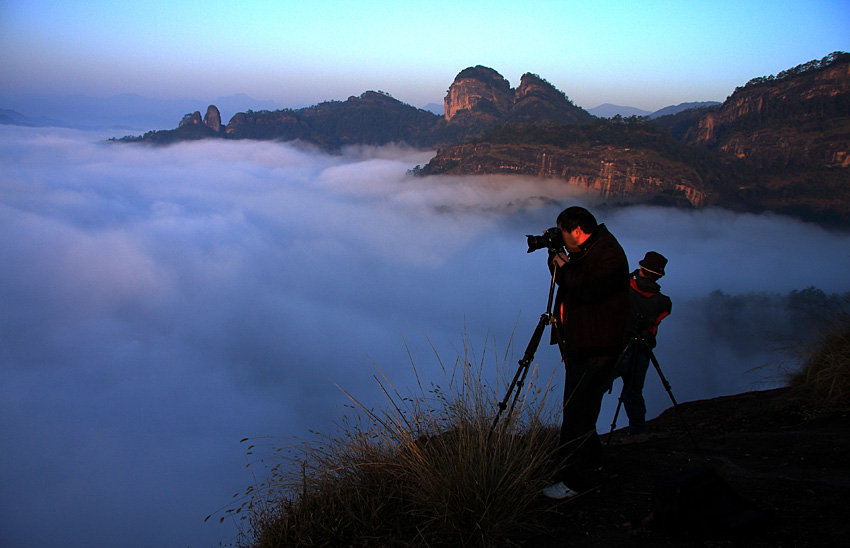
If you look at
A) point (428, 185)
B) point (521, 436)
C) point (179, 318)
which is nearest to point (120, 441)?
point (179, 318)

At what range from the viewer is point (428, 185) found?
416 ft

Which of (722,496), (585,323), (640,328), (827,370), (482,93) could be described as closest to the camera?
(722,496)

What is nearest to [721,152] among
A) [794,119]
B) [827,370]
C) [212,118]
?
[794,119]

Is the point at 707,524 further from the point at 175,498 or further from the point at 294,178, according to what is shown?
the point at 294,178

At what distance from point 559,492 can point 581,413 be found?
451 millimetres

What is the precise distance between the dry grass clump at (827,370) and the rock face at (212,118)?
576 ft

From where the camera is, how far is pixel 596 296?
8.87ft

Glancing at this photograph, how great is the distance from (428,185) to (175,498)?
96331 mm

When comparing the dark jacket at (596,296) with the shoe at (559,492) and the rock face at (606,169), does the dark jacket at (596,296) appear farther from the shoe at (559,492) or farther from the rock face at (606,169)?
the rock face at (606,169)

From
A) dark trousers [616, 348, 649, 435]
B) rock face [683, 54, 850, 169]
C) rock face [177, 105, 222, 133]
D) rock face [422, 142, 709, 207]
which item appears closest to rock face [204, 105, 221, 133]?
rock face [177, 105, 222, 133]

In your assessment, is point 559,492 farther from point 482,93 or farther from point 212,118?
point 212,118

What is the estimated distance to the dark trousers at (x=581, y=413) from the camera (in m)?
2.83

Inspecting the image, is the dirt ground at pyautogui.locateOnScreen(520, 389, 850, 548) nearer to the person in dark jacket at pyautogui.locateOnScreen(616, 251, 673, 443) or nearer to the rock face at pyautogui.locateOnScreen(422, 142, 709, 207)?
the person in dark jacket at pyautogui.locateOnScreen(616, 251, 673, 443)

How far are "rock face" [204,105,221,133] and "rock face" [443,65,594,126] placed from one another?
7242 centimetres
